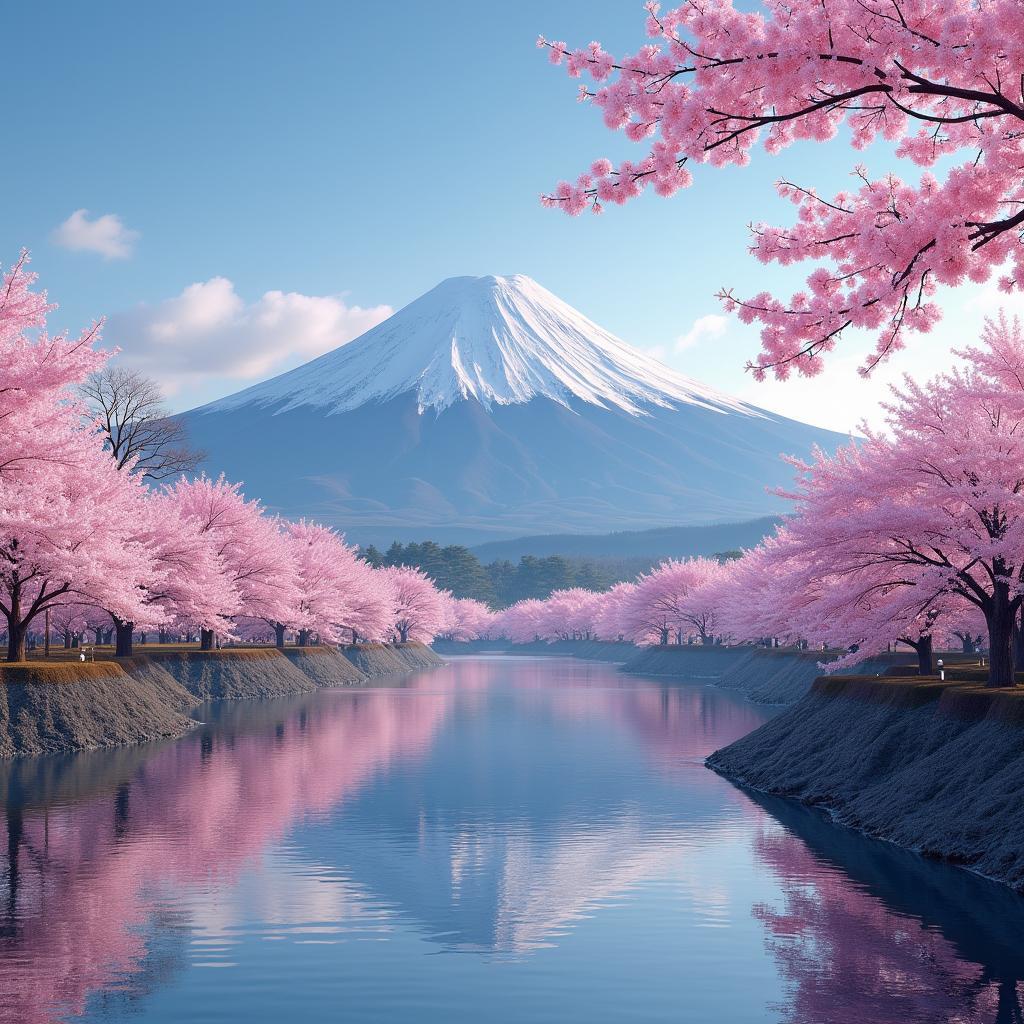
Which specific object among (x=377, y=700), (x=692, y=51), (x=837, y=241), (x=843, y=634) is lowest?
(x=377, y=700)

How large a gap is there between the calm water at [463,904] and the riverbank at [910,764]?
778 mm

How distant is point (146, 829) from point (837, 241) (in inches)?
750

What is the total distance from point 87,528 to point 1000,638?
27663 millimetres

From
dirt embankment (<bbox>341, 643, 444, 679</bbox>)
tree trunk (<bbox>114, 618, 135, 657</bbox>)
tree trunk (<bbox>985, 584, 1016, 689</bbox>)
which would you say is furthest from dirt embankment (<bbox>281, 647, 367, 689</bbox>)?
tree trunk (<bbox>985, 584, 1016, 689</bbox>)

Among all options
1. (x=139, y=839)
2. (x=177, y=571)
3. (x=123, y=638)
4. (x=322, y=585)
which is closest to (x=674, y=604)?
(x=322, y=585)

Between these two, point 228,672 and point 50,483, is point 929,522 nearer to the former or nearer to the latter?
point 50,483

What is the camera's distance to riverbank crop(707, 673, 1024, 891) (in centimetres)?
2198

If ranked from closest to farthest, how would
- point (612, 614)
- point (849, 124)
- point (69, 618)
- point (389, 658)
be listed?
1. point (849, 124)
2. point (69, 618)
3. point (389, 658)
4. point (612, 614)

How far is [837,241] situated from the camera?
47.5 ft

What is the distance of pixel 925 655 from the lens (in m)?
40.9

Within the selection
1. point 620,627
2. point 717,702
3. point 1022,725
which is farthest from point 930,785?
point 620,627

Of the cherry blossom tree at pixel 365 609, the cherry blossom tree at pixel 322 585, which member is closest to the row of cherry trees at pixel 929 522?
the cherry blossom tree at pixel 322 585

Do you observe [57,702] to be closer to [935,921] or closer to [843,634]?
[843,634]

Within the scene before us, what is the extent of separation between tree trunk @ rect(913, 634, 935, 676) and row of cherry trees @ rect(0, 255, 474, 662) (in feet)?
88.5
